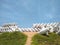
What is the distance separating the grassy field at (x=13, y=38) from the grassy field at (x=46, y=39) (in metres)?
1.17

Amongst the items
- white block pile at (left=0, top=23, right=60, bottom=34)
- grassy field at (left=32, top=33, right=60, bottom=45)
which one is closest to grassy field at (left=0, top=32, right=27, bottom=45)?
grassy field at (left=32, top=33, right=60, bottom=45)

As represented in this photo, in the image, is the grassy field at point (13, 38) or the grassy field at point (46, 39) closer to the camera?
the grassy field at point (46, 39)

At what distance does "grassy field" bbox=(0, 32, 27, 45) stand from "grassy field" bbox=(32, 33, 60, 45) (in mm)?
1166

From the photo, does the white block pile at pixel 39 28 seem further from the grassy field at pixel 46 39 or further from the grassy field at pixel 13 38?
the grassy field at pixel 13 38

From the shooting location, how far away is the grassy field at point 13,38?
26.7 meters

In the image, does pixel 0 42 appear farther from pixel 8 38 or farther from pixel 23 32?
pixel 23 32

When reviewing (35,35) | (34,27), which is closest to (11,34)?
(35,35)

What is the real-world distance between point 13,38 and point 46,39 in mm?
3634

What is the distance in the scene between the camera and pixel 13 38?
1125 inches

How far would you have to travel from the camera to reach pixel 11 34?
2950 centimetres

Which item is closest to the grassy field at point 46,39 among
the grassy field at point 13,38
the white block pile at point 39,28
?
the white block pile at point 39,28

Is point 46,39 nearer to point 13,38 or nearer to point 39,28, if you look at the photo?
point 13,38

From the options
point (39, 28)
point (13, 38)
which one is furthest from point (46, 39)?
point (39, 28)

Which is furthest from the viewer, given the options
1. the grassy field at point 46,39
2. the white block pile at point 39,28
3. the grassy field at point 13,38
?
the white block pile at point 39,28
